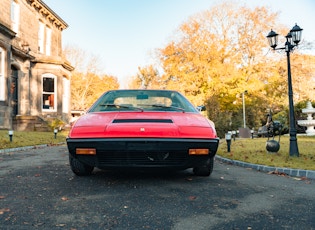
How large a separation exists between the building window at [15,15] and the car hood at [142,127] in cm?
1819

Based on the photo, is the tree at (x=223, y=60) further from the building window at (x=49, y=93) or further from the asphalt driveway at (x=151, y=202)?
the asphalt driveway at (x=151, y=202)

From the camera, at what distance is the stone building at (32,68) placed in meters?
16.0

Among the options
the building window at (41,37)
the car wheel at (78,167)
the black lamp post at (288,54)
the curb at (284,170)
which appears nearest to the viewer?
the car wheel at (78,167)

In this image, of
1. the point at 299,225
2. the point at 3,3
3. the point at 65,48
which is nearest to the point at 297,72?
the point at 3,3

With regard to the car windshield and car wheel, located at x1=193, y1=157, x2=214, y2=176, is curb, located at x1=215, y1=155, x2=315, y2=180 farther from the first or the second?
the car windshield

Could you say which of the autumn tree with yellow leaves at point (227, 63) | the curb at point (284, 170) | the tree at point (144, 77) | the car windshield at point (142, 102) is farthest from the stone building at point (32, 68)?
the tree at point (144, 77)

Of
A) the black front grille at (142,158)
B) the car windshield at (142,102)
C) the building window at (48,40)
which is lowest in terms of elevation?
the black front grille at (142,158)

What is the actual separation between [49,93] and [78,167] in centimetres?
1911

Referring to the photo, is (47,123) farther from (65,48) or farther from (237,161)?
(65,48)

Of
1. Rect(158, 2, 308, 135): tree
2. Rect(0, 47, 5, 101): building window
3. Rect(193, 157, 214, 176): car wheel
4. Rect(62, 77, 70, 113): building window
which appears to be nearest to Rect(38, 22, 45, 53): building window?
Rect(62, 77, 70, 113): building window

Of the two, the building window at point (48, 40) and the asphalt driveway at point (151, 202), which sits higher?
the building window at point (48, 40)

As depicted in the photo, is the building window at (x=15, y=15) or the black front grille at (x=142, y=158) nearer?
the black front grille at (x=142, y=158)

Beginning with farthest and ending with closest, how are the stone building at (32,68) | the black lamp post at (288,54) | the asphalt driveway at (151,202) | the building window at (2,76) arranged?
the stone building at (32,68) < the building window at (2,76) < the black lamp post at (288,54) < the asphalt driveway at (151,202)

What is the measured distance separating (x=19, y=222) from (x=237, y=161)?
5.42 m
